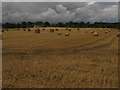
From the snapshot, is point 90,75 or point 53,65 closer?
point 90,75

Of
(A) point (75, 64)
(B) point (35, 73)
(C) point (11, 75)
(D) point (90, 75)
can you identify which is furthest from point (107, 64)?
(C) point (11, 75)

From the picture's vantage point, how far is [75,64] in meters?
9.02

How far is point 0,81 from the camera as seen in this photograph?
658cm

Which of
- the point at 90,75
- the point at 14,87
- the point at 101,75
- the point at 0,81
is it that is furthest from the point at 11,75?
the point at 101,75

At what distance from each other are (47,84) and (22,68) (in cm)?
243

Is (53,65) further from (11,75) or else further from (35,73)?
(11,75)

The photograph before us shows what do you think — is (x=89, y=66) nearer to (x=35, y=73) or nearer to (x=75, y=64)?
(x=75, y=64)

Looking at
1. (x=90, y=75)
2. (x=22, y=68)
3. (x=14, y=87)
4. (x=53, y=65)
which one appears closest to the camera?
(x=14, y=87)

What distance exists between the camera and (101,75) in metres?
7.23

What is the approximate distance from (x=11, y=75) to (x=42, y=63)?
2.32 m

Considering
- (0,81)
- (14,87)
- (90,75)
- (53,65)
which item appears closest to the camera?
(14,87)

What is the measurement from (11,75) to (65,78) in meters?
2.23

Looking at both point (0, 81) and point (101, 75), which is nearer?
point (0, 81)

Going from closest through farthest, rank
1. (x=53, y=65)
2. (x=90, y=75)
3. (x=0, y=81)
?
(x=0, y=81) → (x=90, y=75) → (x=53, y=65)
